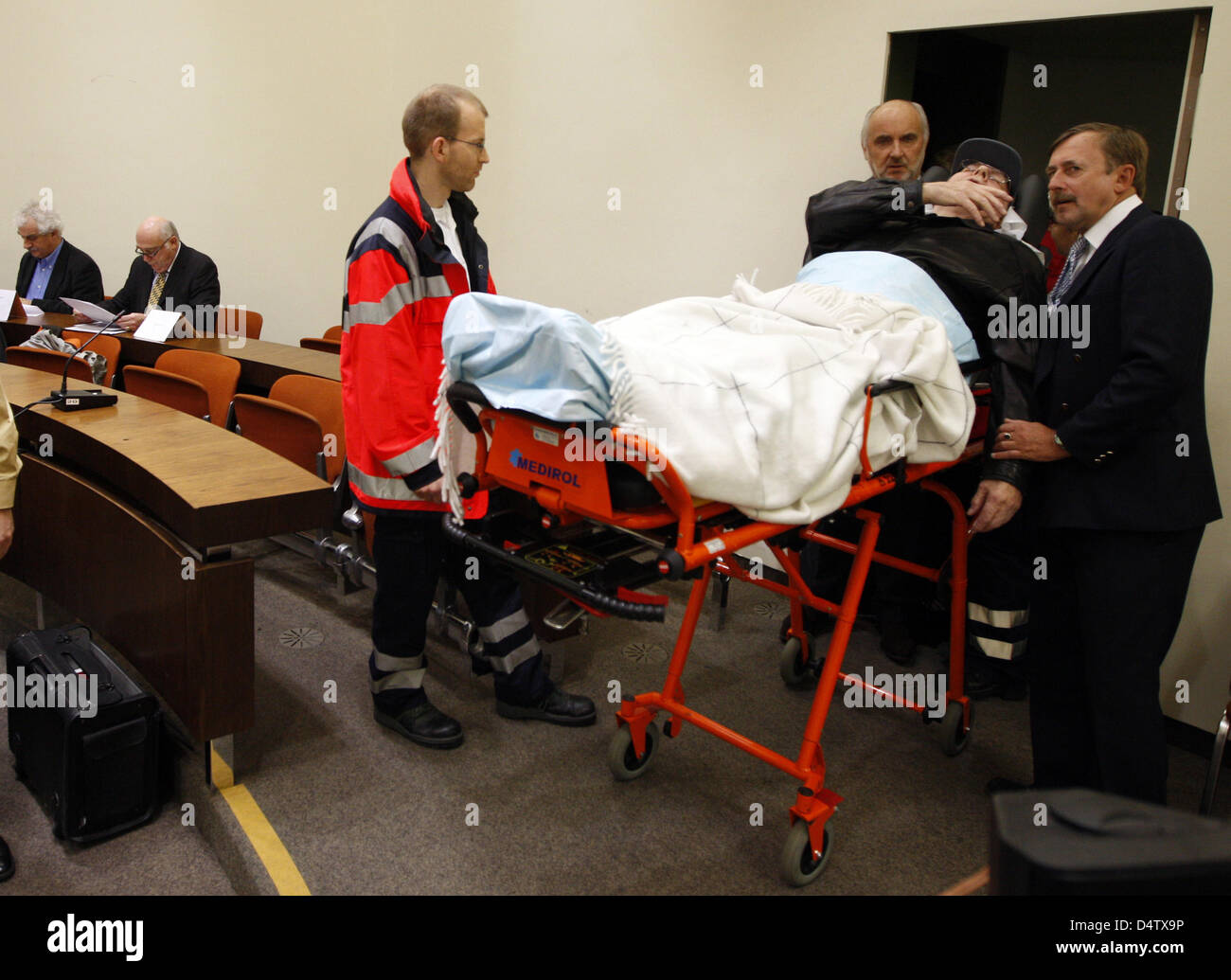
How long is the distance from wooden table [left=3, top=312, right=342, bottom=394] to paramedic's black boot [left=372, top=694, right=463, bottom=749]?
4.32ft

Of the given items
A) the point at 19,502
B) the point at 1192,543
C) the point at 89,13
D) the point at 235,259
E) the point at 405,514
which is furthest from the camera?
the point at 235,259

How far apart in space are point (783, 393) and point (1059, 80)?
2243 mm

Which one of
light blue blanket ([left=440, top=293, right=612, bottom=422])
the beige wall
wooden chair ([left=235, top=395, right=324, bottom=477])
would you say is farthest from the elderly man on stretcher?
wooden chair ([left=235, top=395, right=324, bottom=477])

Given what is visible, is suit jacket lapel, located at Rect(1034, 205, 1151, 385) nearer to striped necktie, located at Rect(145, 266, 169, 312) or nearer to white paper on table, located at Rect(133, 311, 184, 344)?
white paper on table, located at Rect(133, 311, 184, 344)

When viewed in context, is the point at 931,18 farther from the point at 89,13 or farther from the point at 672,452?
the point at 89,13

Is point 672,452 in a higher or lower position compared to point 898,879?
higher

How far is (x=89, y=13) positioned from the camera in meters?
5.55

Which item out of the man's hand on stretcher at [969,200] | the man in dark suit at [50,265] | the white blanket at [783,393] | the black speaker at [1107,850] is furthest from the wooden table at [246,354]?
the black speaker at [1107,850]

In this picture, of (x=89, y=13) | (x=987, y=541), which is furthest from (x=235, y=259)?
(x=987, y=541)

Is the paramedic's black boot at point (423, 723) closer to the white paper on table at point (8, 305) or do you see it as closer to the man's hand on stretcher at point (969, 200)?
the man's hand on stretcher at point (969, 200)

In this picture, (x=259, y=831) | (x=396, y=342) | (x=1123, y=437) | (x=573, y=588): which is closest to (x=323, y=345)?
(x=396, y=342)

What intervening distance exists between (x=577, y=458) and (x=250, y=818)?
1.21 meters

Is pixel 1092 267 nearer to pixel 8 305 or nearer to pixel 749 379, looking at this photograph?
pixel 749 379
